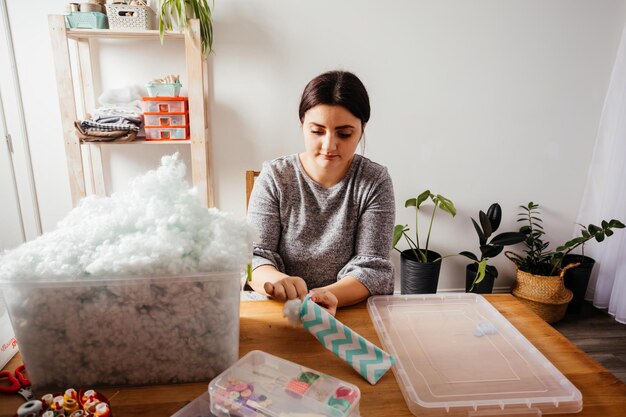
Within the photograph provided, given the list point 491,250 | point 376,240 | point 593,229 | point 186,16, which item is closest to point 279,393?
point 376,240

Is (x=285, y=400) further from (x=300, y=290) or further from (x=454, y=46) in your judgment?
(x=454, y=46)

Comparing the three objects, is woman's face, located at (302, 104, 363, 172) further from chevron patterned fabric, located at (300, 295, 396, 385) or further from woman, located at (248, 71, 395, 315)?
chevron patterned fabric, located at (300, 295, 396, 385)

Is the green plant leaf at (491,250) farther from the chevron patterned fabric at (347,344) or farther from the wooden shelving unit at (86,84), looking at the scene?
the chevron patterned fabric at (347,344)

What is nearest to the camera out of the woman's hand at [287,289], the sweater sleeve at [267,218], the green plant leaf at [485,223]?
the woman's hand at [287,289]

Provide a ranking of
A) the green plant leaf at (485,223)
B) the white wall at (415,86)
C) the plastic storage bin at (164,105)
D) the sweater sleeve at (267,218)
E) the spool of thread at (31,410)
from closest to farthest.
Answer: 1. the spool of thread at (31,410)
2. the sweater sleeve at (267,218)
3. the plastic storage bin at (164,105)
4. the white wall at (415,86)
5. the green plant leaf at (485,223)

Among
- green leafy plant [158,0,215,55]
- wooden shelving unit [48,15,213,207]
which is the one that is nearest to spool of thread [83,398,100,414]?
wooden shelving unit [48,15,213,207]

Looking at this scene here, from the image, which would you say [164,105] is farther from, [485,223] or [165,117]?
[485,223]

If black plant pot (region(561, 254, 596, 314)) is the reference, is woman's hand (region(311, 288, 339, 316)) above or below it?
above

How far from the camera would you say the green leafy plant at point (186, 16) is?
1823mm

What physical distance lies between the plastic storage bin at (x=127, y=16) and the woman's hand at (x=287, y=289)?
1600 millimetres

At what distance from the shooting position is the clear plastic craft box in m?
0.59

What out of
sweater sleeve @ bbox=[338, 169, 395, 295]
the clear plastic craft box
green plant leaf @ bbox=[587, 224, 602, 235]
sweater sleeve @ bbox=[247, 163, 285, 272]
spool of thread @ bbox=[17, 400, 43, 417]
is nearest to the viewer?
spool of thread @ bbox=[17, 400, 43, 417]

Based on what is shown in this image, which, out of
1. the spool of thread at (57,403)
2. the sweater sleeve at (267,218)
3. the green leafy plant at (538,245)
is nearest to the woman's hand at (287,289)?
the sweater sleeve at (267,218)

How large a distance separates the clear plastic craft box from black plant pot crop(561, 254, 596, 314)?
1.93m
